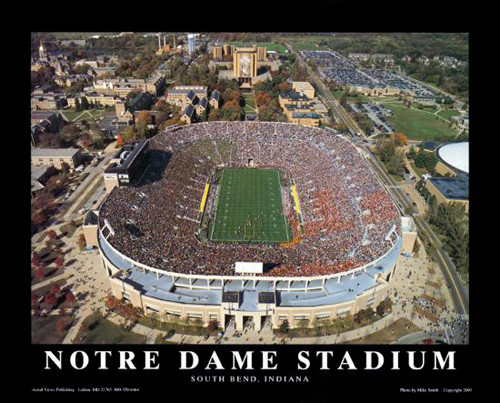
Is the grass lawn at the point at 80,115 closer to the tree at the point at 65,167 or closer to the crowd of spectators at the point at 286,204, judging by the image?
the tree at the point at 65,167

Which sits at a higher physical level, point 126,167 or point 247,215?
point 126,167

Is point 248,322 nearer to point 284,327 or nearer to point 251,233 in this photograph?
point 284,327

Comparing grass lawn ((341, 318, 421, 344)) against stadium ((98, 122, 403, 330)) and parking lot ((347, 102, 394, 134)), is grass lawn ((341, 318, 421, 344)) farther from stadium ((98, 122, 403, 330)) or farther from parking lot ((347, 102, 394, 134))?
parking lot ((347, 102, 394, 134))

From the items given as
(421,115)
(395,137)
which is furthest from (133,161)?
(421,115)

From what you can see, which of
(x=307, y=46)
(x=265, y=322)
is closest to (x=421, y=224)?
(x=265, y=322)

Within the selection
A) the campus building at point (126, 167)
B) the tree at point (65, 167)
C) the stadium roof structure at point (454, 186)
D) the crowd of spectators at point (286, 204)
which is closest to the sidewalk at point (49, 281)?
the crowd of spectators at point (286, 204)

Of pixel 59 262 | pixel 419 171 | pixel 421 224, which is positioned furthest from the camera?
pixel 419 171

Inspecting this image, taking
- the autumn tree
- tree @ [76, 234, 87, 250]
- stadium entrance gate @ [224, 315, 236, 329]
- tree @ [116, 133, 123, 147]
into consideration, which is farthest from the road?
tree @ [116, 133, 123, 147]
